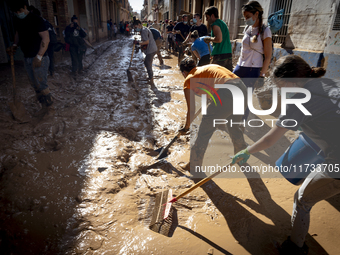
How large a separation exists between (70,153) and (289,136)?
11.0ft

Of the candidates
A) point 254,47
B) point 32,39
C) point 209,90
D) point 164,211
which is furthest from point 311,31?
point 32,39

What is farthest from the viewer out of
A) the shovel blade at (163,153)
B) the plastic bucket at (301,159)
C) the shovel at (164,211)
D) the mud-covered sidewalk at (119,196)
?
the shovel blade at (163,153)

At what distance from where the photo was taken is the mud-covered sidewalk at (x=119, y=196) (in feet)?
6.24

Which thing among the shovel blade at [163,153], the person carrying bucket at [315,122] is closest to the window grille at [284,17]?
the shovel blade at [163,153]

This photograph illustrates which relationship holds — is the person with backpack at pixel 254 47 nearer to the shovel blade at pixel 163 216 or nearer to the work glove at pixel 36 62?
the shovel blade at pixel 163 216

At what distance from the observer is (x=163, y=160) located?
9.81 ft

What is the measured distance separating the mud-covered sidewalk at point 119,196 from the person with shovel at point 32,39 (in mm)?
798

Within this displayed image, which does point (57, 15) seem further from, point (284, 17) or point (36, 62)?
point (284, 17)

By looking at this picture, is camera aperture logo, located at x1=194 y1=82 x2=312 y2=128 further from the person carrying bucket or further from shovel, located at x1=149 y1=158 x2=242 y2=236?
shovel, located at x1=149 y1=158 x2=242 y2=236

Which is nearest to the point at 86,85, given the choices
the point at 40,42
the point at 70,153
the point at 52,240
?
the point at 40,42

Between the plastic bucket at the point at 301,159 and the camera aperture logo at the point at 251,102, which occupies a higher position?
the camera aperture logo at the point at 251,102

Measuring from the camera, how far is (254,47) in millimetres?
3191

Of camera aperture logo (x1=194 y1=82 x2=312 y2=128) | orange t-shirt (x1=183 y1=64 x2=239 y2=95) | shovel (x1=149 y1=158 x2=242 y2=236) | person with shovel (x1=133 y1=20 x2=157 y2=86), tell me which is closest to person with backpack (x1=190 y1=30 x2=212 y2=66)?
camera aperture logo (x1=194 y1=82 x2=312 y2=128)

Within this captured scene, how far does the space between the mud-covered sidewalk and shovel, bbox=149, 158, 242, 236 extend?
0.26 feet
